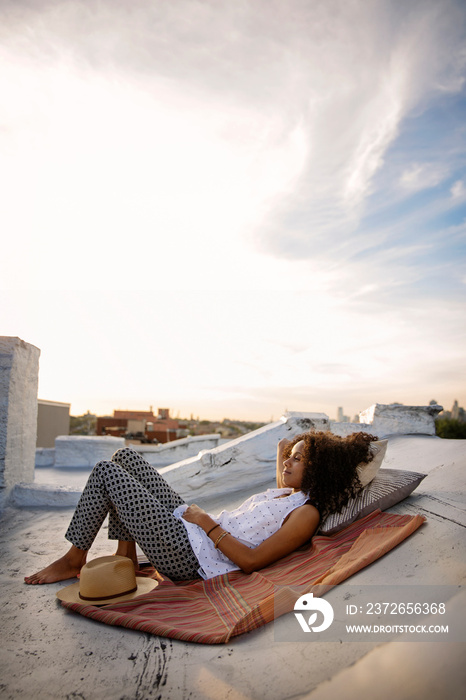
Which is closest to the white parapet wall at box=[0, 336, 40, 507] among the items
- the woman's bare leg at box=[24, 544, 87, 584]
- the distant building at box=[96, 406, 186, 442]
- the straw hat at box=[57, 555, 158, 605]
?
the woman's bare leg at box=[24, 544, 87, 584]

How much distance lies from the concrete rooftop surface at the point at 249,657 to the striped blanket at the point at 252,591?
0.04 meters

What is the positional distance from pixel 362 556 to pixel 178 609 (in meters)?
0.88

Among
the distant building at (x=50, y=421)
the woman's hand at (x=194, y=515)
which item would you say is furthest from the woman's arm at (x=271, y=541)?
the distant building at (x=50, y=421)

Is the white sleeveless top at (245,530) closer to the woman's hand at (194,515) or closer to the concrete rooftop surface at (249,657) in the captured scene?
the woman's hand at (194,515)

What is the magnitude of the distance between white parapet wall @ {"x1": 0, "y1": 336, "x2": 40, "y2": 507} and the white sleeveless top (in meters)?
2.43

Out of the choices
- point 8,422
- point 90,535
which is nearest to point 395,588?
point 90,535

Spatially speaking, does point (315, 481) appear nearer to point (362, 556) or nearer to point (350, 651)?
point (362, 556)

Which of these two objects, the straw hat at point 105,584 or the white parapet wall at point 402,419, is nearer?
the straw hat at point 105,584

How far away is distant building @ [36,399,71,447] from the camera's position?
442 inches

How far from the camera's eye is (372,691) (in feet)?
3.64

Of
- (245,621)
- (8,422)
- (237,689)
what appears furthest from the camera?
(8,422)

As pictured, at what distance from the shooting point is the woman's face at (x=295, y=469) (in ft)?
8.75

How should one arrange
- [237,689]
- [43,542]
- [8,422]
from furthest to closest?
[8,422]
[43,542]
[237,689]
